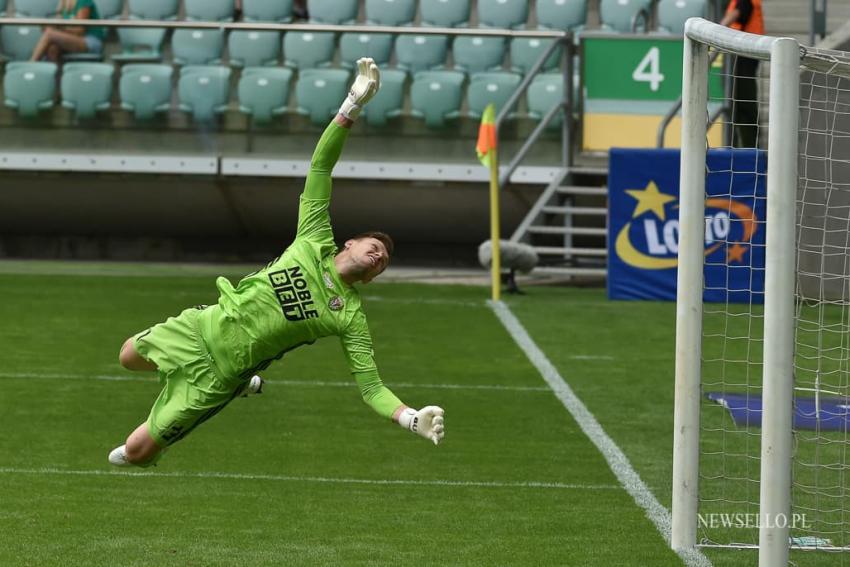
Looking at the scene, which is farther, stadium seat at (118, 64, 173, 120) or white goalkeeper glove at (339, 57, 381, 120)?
stadium seat at (118, 64, 173, 120)

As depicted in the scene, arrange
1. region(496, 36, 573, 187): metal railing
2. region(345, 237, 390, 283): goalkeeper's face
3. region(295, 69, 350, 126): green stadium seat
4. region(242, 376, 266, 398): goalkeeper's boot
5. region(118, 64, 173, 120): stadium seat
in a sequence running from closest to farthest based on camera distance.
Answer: region(345, 237, 390, 283): goalkeeper's face → region(242, 376, 266, 398): goalkeeper's boot → region(496, 36, 573, 187): metal railing → region(295, 69, 350, 126): green stadium seat → region(118, 64, 173, 120): stadium seat

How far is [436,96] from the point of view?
18891 millimetres

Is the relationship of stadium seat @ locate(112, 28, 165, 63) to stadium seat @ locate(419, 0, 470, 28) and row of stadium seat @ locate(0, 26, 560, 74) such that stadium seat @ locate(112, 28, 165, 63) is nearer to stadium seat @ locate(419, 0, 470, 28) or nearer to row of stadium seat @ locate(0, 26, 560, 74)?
row of stadium seat @ locate(0, 26, 560, 74)

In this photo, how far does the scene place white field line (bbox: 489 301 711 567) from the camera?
7741mm

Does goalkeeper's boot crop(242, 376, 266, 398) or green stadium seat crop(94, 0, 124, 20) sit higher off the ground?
green stadium seat crop(94, 0, 124, 20)

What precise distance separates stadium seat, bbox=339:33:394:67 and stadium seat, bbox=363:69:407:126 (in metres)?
0.36

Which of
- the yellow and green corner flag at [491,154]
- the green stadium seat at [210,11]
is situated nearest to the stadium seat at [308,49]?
the green stadium seat at [210,11]

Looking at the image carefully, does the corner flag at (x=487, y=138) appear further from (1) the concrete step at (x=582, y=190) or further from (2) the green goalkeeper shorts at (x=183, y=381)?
(2) the green goalkeeper shorts at (x=183, y=381)

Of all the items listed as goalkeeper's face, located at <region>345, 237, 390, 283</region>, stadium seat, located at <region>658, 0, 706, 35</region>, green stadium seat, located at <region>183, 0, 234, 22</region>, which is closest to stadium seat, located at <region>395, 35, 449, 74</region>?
stadium seat, located at <region>658, 0, 706, 35</region>

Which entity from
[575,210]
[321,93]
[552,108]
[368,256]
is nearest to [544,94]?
[552,108]

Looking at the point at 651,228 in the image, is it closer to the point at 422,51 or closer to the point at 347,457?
the point at 422,51

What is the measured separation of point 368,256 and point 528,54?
1249cm

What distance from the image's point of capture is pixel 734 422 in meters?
10.1

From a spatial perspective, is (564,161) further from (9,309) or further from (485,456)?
(485,456)
